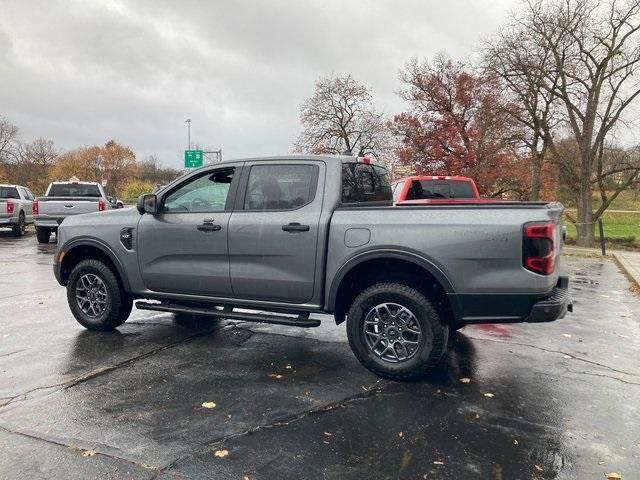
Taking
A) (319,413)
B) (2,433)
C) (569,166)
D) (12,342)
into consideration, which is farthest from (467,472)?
(569,166)

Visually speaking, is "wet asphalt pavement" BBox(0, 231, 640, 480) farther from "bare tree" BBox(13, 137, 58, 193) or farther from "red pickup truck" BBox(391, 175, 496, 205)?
"bare tree" BBox(13, 137, 58, 193)

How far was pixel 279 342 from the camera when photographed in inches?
219

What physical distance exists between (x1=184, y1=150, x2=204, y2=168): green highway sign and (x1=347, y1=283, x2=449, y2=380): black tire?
116ft

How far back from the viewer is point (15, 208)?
18688 mm

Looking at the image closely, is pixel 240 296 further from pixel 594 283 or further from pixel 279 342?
pixel 594 283

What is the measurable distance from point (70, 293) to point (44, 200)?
1177cm

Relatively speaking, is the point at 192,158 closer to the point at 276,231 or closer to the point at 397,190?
the point at 397,190

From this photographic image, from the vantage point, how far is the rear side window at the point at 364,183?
4.86 metres

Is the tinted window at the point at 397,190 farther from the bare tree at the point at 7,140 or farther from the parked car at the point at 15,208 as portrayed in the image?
the bare tree at the point at 7,140

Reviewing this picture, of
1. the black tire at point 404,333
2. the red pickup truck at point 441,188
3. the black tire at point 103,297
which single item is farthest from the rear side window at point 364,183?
the red pickup truck at point 441,188

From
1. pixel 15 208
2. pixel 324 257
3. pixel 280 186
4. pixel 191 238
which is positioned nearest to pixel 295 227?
pixel 324 257

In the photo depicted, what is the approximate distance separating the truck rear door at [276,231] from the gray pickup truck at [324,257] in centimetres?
1

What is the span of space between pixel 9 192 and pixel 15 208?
1282mm

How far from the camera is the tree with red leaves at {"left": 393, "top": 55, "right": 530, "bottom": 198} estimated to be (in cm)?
2633
